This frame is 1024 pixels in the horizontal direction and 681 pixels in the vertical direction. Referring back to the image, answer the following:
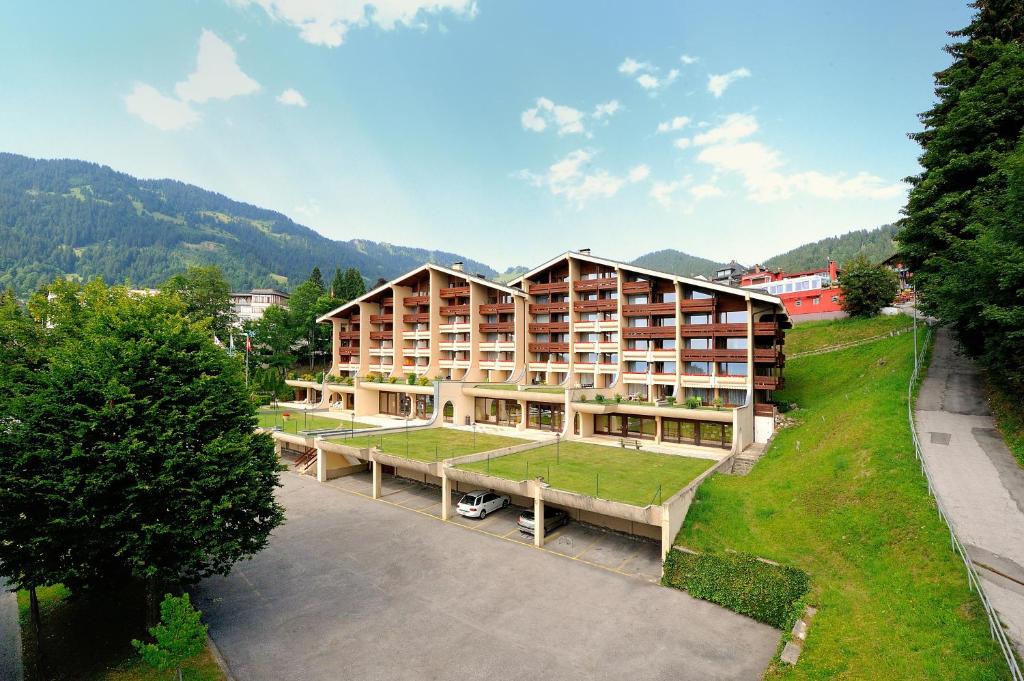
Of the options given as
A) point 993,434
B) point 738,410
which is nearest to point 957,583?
point 993,434


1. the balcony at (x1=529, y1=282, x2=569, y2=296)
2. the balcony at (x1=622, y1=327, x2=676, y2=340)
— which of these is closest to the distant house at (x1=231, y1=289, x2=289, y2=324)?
the balcony at (x1=529, y1=282, x2=569, y2=296)

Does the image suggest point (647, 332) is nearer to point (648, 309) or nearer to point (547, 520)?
point (648, 309)

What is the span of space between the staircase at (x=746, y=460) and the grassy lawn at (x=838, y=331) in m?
28.6

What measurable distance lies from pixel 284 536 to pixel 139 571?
12.1 m

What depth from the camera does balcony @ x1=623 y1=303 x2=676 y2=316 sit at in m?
41.5

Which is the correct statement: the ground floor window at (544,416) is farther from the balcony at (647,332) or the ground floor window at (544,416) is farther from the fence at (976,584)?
the fence at (976,584)

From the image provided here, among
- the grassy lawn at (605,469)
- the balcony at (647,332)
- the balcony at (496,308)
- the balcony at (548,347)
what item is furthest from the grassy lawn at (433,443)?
the balcony at (496,308)

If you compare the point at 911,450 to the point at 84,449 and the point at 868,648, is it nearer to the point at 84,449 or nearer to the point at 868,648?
the point at 868,648

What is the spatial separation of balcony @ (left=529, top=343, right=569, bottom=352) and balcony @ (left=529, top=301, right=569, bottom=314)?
3.56 meters

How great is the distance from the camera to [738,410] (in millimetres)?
34469

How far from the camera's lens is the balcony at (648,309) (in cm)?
4153

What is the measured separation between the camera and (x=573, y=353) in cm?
4741

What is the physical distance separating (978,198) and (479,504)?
36937mm

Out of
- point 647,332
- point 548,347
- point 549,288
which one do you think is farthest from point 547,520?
point 549,288
